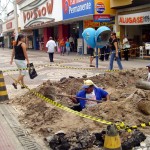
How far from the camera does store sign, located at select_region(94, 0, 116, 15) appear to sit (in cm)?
2283

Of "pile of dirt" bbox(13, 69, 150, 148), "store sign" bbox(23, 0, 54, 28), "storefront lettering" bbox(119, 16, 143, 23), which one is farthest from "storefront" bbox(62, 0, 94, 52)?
"pile of dirt" bbox(13, 69, 150, 148)

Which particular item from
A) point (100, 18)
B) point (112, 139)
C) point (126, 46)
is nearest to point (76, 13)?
point (100, 18)

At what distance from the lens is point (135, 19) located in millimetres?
20703

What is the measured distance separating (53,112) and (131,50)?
1559 centimetres

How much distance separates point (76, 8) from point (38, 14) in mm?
11277

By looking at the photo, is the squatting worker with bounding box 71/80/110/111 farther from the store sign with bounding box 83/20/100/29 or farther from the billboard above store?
the billboard above store

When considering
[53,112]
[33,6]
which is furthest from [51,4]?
[53,112]

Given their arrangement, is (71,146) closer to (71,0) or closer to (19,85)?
(19,85)

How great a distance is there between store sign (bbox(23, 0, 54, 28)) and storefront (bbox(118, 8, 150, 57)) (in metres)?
9.79

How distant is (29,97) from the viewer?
9.25m

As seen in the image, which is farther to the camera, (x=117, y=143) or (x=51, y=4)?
(x=51, y=4)

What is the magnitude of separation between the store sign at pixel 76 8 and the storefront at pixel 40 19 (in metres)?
1.40

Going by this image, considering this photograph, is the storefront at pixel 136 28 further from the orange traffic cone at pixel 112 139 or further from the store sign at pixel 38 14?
the orange traffic cone at pixel 112 139

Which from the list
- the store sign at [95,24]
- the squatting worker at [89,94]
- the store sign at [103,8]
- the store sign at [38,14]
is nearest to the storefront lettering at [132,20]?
the store sign at [103,8]
